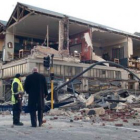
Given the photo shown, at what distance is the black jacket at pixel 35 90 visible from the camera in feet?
23.4

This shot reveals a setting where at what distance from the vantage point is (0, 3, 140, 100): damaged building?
2564 cm

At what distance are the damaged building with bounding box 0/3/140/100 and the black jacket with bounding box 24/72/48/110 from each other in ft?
53.4

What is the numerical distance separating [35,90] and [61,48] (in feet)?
67.7

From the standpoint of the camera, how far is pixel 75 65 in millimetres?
26750

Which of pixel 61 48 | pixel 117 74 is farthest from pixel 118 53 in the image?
pixel 61 48

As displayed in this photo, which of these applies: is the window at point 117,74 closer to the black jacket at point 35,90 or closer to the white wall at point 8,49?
the white wall at point 8,49

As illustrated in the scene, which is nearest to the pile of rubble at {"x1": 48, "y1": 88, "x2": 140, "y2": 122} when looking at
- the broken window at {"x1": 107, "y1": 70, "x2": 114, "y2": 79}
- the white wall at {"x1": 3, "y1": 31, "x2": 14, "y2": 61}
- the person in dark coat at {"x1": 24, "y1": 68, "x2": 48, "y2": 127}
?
the person in dark coat at {"x1": 24, "y1": 68, "x2": 48, "y2": 127}

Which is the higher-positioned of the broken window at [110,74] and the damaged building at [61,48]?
the damaged building at [61,48]

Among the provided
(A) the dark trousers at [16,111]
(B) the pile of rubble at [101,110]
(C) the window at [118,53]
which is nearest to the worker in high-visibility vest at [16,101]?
(A) the dark trousers at [16,111]

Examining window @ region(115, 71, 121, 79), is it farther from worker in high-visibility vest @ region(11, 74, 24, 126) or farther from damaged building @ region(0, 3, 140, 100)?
worker in high-visibility vest @ region(11, 74, 24, 126)

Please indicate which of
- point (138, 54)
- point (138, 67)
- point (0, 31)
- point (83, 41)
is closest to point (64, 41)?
point (83, 41)

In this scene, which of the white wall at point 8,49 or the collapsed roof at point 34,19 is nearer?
the collapsed roof at point 34,19

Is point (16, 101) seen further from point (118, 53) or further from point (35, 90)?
point (118, 53)

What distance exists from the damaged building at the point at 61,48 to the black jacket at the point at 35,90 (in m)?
16.3
